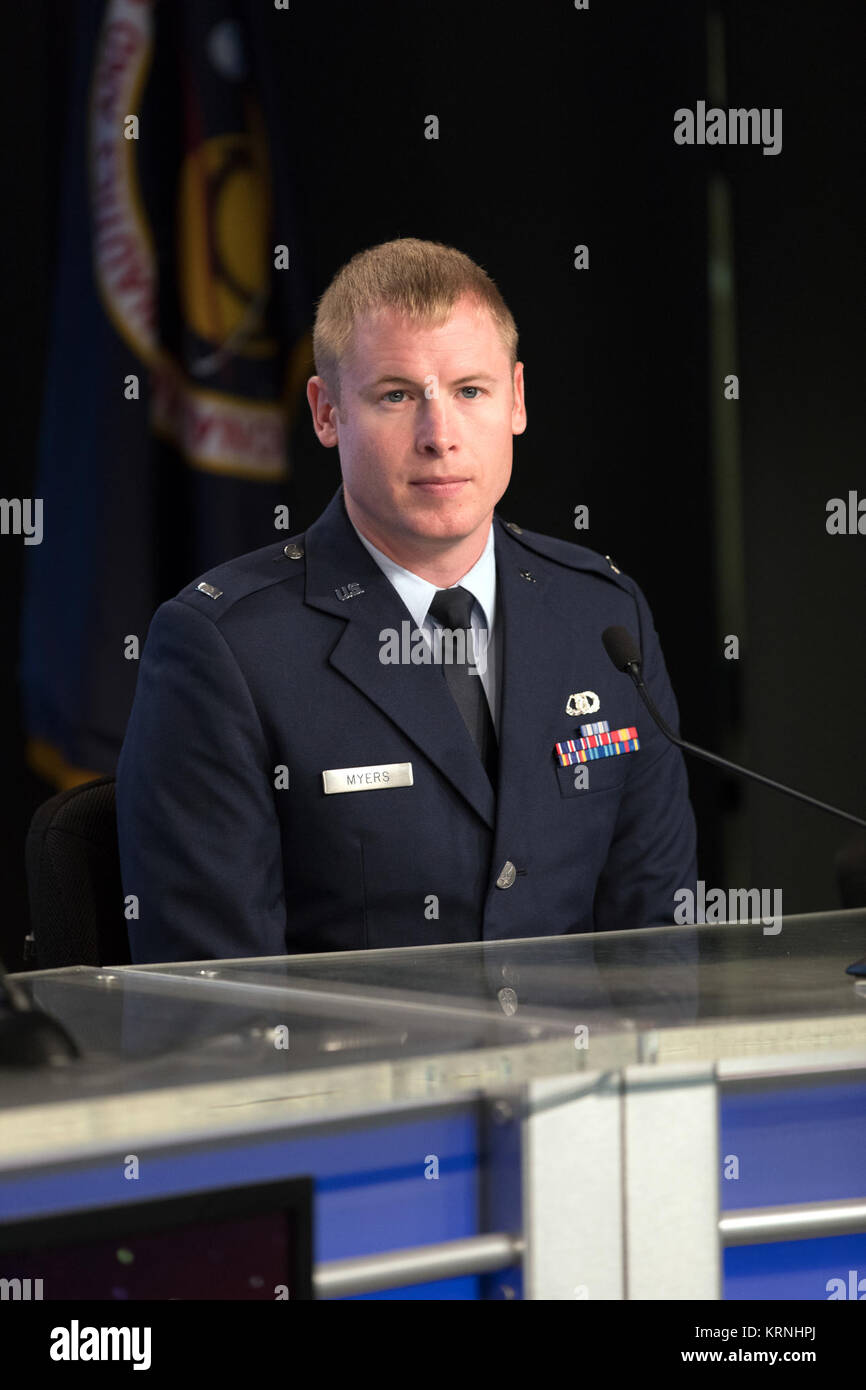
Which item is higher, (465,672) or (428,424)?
(428,424)

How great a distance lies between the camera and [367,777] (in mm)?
1818

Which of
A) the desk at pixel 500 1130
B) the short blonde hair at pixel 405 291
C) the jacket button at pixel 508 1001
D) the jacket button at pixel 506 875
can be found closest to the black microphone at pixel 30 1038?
the desk at pixel 500 1130

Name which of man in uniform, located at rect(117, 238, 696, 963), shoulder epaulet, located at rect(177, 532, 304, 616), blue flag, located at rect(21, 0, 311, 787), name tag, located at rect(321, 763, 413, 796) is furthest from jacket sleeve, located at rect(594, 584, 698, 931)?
blue flag, located at rect(21, 0, 311, 787)

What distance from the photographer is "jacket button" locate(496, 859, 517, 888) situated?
182 centimetres

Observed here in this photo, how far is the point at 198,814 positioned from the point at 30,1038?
0.87 metres

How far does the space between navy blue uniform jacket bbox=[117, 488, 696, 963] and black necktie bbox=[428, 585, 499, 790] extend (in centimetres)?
3

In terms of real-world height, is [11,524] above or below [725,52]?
below

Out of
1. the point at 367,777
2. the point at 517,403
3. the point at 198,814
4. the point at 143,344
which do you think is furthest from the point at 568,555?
the point at 143,344

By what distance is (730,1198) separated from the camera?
3.30ft

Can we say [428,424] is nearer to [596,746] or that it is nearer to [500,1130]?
[596,746]

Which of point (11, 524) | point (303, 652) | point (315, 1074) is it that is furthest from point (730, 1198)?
point (11, 524)

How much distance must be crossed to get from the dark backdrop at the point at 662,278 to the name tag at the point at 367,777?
118cm

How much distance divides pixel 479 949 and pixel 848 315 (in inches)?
82.5

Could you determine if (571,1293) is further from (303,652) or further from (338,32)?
(338,32)
